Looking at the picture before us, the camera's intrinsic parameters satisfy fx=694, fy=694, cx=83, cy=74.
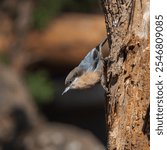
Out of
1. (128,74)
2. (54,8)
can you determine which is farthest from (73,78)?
(54,8)

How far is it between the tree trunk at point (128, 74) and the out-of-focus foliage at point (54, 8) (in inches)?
170

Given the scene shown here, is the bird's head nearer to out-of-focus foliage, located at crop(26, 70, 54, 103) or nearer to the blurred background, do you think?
the blurred background

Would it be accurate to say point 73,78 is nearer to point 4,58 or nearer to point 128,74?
point 128,74

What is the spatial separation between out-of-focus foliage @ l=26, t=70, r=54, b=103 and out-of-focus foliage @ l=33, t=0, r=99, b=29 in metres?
0.47

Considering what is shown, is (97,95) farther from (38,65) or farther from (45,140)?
(45,140)

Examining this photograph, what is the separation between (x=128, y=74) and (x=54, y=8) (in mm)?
4538

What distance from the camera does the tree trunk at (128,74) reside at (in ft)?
5.98

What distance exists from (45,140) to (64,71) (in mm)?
1632

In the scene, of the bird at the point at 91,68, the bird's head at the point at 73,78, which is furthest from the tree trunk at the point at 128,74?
the bird's head at the point at 73,78

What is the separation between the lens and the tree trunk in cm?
182

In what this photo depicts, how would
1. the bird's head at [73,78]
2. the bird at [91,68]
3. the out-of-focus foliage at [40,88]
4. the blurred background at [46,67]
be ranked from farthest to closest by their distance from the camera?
the out-of-focus foliage at [40,88] < the blurred background at [46,67] < the bird's head at [73,78] < the bird at [91,68]

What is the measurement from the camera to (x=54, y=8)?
6348 millimetres

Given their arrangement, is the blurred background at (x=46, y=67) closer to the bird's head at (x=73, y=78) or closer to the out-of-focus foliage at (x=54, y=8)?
the out-of-focus foliage at (x=54, y=8)

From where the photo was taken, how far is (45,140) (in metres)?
5.05
